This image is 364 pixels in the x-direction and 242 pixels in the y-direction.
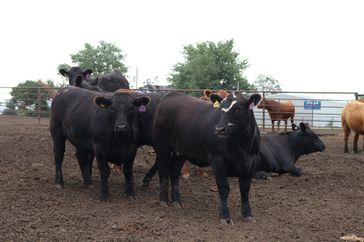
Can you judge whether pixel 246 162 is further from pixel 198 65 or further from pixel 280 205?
pixel 198 65

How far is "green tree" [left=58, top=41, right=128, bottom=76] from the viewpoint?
169 feet

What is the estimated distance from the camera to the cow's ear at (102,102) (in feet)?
24.9

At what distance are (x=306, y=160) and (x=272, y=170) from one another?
2342mm

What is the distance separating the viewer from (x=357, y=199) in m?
8.22

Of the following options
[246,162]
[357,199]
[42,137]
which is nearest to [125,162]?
[246,162]

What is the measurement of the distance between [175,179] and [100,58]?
45.4 metres

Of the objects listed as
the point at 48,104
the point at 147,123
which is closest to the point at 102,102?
the point at 147,123

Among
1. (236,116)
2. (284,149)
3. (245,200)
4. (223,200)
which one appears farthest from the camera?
(284,149)

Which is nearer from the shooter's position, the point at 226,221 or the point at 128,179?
the point at 226,221

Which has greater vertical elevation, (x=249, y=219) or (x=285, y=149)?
(x=285, y=149)

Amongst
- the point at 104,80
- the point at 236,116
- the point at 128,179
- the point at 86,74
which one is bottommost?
the point at 128,179

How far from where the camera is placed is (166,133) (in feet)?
25.3

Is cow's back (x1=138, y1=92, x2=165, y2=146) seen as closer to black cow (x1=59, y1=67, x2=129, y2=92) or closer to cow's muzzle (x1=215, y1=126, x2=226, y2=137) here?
cow's muzzle (x1=215, y1=126, x2=226, y2=137)

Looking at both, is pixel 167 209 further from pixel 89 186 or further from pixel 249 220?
pixel 89 186
